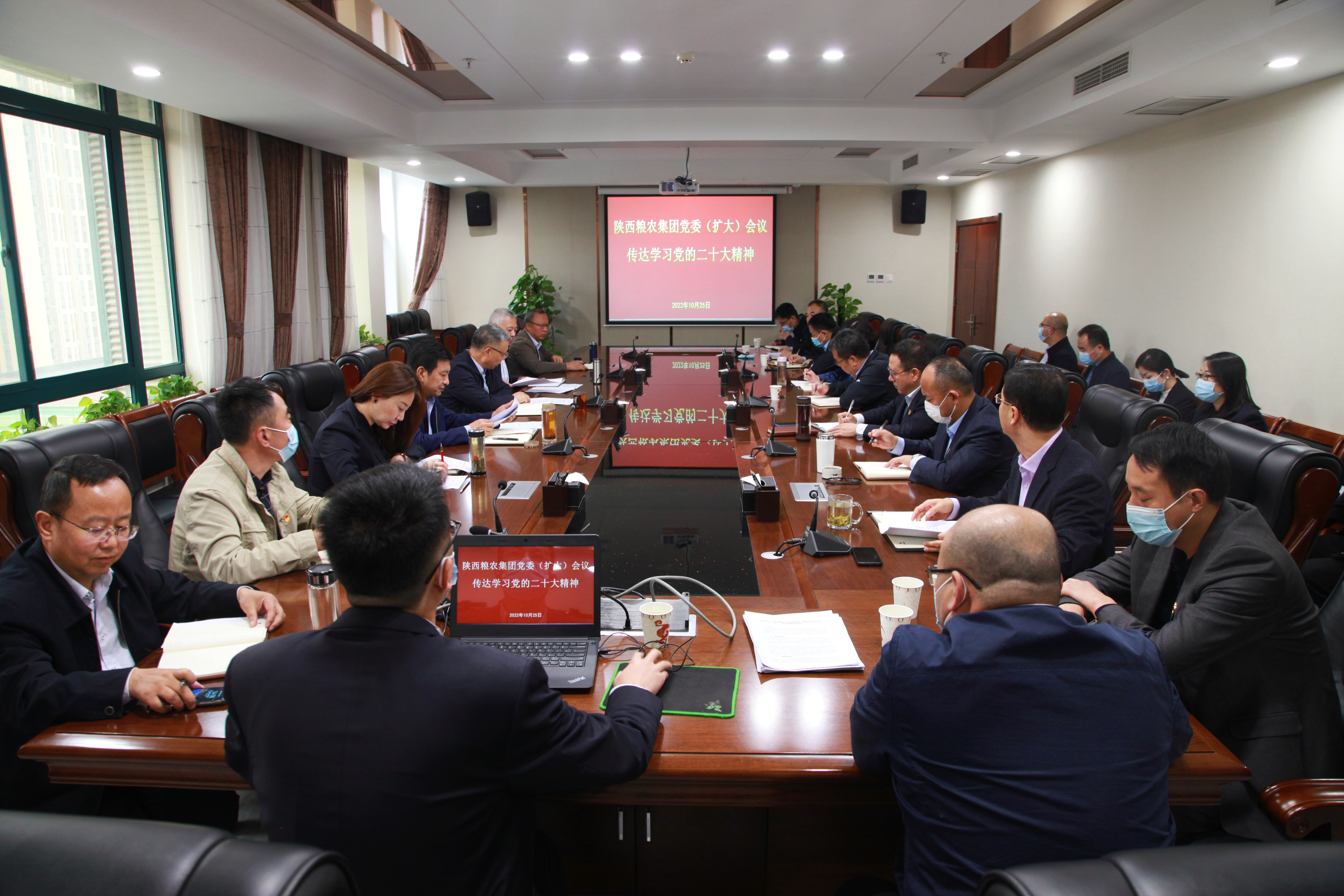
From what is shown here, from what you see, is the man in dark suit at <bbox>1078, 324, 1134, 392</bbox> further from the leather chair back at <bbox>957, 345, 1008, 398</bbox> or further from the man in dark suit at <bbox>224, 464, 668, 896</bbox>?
the man in dark suit at <bbox>224, 464, 668, 896</bbox>

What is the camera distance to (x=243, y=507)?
216 cm

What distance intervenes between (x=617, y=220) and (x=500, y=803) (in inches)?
392

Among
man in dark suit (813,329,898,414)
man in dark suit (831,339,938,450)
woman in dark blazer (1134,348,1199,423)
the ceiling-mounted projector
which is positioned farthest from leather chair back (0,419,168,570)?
the ceiling-mounted projector

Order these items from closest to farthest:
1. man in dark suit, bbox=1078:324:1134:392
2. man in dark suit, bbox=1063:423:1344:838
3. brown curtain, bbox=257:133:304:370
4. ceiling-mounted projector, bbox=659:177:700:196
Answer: man in dark suit, bbox=1063:423:1344:838 < man in dark suit, bbox=1078:324:1134:392 < brown curtain, bbox=257:133:304:370 < ceiling-mounted projector, bbox=659:177:700:196

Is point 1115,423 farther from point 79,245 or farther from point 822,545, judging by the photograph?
point 79,245

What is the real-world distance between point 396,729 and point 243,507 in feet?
4.59

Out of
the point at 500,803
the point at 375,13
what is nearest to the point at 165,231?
the point at 375,13

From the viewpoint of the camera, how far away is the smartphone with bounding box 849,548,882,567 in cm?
219

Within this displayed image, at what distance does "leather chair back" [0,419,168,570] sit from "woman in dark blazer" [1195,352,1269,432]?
4.56 m

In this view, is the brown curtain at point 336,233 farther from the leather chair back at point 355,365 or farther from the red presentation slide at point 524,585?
the red presentation slide at point 524,585

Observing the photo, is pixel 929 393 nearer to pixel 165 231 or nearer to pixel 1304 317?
pixel 1304 317

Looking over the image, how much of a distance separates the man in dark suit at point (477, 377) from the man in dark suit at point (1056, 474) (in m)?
2.98

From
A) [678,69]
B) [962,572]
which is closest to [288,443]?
[962,572]

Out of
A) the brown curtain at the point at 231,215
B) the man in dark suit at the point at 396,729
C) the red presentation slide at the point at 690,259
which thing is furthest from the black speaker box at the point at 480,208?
the man in dark suit at the point at 396,729
